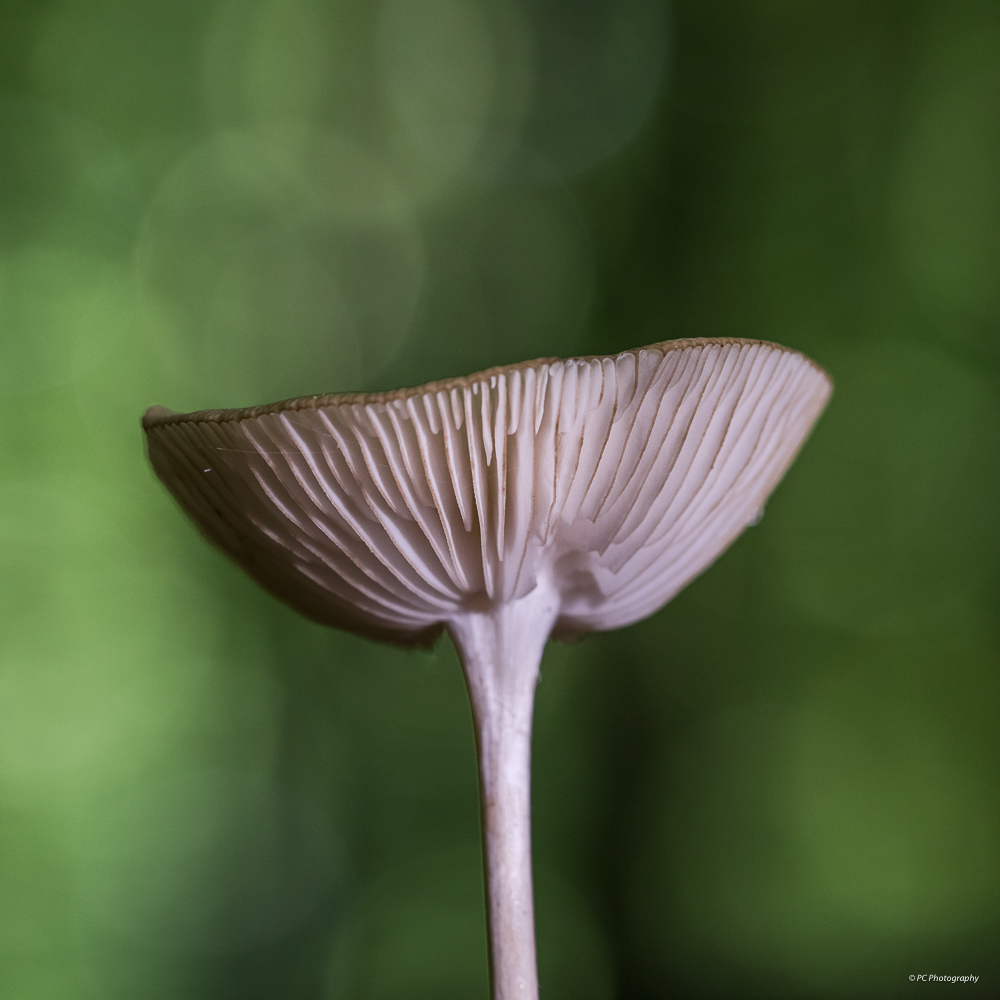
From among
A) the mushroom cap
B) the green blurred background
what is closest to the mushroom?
the mushroom cap

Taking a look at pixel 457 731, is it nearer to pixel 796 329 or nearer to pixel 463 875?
pixel 463 875

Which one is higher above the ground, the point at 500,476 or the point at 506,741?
the point at 500,476

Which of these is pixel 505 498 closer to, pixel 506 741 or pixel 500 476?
pixel 500 476

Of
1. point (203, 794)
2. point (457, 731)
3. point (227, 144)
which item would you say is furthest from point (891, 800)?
point (227, 144)

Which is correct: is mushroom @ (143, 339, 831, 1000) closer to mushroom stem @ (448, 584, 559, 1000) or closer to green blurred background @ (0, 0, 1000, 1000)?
mushroom stem @ (448, 584, 559, 1000)

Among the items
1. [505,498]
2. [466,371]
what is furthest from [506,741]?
[466,371]

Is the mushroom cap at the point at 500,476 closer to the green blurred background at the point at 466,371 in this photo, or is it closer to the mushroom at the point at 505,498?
the mushroom at the point at 505,498

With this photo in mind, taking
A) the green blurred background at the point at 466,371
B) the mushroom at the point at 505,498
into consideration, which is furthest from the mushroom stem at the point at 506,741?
the green blurred background at the point at 466,371
